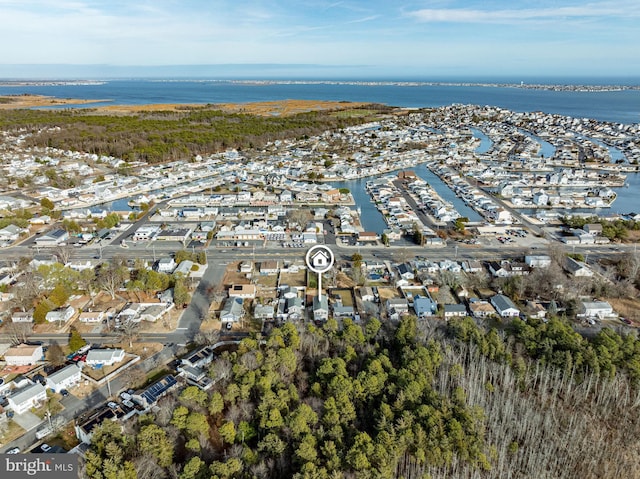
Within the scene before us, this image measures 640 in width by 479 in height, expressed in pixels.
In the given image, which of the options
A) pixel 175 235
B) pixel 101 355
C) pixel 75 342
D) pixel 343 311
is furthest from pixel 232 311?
pixel 175 235

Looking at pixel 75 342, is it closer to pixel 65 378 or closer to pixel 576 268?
pixel 65 378

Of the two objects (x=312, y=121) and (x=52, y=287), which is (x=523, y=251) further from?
(x=312, y=121)

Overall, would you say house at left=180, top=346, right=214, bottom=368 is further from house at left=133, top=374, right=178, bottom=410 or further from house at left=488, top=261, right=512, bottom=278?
house at left=488, top=261, right=512, bottom=278

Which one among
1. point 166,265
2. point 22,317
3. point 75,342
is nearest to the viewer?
point 75,342

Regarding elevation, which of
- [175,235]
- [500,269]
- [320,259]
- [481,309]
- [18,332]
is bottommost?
[18,332]

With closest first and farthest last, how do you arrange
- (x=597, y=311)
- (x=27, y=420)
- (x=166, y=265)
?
(x=27, y=420)
(x=597, y=311)
(x=166, y=265)

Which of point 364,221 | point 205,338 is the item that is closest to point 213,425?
point 205,338
